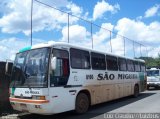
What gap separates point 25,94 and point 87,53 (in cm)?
375

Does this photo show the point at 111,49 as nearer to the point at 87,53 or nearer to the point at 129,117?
the point at 87,53

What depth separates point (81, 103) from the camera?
1140 cm

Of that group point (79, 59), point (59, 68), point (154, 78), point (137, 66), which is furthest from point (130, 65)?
point (154, 78)

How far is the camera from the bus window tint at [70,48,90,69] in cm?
1111

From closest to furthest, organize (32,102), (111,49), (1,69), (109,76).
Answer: (32,102) → (1,69) → (109,76) → (111,49)

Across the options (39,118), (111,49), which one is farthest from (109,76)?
(111,49)

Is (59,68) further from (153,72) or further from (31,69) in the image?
(153,72)

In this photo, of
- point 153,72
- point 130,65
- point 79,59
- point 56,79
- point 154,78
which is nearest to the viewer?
point 56,79

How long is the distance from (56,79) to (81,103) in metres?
2.14

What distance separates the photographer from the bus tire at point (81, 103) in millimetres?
11185

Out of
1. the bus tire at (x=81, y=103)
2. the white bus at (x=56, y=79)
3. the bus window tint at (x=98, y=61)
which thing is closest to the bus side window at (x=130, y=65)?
the bus window tint at (x=98, y=61)

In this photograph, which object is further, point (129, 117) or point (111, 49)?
point (111, 49)

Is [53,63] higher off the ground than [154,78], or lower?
higher

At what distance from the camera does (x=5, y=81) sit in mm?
12445
